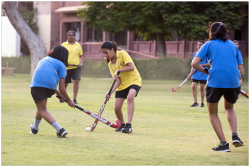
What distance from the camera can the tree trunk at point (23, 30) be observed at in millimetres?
23016

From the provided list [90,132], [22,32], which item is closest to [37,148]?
[90,132]

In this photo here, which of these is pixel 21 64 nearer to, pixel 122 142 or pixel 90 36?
pixel 90 36

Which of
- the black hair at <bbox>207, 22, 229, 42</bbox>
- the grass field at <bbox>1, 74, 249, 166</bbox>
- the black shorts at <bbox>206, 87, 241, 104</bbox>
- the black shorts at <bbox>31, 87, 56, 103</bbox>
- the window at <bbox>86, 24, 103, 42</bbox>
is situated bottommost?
Answer: the grass field at <bbox>1, 74, 249, 166</bbox>

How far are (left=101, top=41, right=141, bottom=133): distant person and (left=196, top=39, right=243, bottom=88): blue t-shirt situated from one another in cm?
181

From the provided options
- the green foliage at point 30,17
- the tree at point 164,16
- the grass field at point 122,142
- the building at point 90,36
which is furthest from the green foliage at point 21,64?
the grass field at point 122,142

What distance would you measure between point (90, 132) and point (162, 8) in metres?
19.2

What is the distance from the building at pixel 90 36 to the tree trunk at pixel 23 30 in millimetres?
10161

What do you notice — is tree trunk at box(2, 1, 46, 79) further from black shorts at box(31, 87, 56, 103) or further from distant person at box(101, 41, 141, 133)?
black shorts at box(31, 87, 56, 103)

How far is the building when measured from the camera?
3134 centimetres

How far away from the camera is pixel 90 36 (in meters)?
39.1

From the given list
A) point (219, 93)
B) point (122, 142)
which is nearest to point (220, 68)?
point (219, 93)

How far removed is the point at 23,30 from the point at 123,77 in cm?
1731

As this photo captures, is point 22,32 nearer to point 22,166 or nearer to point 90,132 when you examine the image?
point 90,132

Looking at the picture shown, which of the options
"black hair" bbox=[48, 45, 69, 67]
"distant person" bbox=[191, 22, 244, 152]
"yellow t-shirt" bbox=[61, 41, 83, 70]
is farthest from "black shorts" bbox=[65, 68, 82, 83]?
"distant person" bbox=[191, 22, 244, 152]
